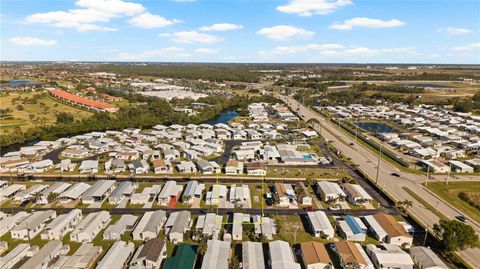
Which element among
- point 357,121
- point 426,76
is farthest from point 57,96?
point 426,76

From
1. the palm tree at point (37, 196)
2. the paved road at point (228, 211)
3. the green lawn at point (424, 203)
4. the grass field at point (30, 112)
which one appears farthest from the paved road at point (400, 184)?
the grass field at point (30, 112)

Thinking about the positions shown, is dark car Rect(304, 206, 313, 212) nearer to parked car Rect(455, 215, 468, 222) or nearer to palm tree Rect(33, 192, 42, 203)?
parked car Rect(455, 215, 468, 222)

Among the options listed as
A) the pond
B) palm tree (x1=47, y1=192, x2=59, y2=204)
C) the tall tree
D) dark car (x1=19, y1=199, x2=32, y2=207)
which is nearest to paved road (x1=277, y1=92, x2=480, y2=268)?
the tall tree

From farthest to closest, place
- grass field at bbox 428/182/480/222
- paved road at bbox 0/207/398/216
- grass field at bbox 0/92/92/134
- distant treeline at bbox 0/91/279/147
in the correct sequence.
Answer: grass field at bbox 0/92/92/134 < distant treeline at bbox 0/91/279/147 < grass field at bbox 428/182/480/222 < paved road at bbox 0/207/398/216

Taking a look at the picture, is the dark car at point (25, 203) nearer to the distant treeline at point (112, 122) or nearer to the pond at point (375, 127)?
the distant treeline at point (112, 122)

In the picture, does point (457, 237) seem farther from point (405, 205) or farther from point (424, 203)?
point (424, 203)

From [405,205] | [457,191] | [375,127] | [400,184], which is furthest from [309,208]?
[375,127]

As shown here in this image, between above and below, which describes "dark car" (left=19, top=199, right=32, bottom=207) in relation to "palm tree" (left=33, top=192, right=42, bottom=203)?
below
